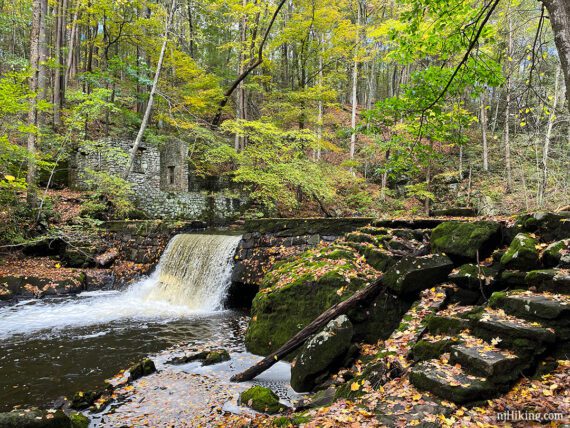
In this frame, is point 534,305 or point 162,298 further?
point 162,298

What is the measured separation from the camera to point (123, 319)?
7754 mm

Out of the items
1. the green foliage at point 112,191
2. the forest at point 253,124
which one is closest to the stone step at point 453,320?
the forest at point 253,124

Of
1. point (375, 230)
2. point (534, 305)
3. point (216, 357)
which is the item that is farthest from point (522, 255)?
point (216, 357)

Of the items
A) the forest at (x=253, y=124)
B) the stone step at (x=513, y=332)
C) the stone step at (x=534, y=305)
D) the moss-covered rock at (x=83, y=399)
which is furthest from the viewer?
the forest at (x=253, y=124)

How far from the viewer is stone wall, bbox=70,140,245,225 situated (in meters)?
14.2

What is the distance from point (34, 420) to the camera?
334 centimetres

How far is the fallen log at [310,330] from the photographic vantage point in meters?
4.62

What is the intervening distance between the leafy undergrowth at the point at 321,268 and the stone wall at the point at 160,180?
9.45m

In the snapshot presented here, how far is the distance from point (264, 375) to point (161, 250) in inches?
301

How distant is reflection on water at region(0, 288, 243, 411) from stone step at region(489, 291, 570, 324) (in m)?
4.30

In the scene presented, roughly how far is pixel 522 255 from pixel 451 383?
7.07 ft

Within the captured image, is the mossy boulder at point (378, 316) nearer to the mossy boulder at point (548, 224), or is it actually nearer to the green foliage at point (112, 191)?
the mossy boulder at point (548, 224)

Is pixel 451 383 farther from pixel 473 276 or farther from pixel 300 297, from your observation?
pixel 300 297

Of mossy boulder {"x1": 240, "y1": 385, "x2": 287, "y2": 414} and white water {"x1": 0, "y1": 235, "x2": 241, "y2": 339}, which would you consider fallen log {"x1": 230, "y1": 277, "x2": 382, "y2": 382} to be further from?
white water {"x1": 0, "y1": 235, "x2": 241, "y2": 339}
